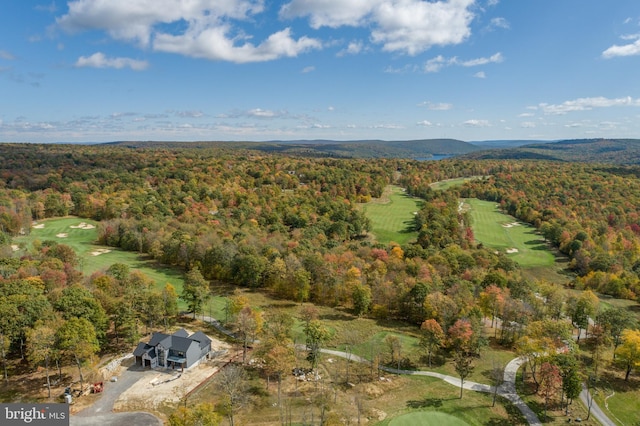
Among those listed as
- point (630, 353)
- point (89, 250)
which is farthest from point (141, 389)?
point (89, 250)

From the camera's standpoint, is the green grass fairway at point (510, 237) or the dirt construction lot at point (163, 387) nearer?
the dirt construction lot at point (163, 387)

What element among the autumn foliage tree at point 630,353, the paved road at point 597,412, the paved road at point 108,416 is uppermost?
the autumn foliage tree at point 630,353

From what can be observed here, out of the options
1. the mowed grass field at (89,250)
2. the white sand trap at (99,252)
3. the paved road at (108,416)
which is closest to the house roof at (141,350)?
the paved road at (108,416)

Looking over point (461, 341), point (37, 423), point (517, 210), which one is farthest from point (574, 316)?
point (517, 210)

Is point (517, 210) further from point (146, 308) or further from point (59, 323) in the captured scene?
point (59, 323)

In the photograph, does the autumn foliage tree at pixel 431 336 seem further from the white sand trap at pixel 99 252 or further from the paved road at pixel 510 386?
the white sand trap at pixel 99 252

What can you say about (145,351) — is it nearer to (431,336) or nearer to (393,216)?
(431,336)
